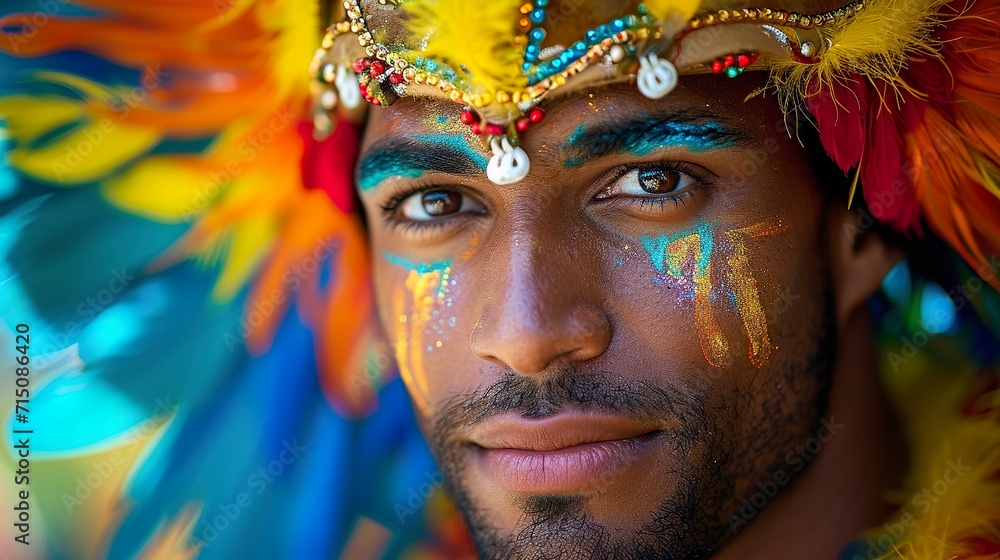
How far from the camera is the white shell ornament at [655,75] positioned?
147 cm

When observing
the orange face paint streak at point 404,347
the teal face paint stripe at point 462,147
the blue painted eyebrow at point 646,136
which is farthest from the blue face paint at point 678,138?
the orange face paint streak at point 404,347

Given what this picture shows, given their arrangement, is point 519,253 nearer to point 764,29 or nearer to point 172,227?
point 764,29

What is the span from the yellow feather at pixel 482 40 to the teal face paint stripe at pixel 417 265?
1.29ft

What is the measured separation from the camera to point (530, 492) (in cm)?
160

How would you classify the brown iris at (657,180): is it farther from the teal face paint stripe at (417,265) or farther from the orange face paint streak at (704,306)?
the teal face paint stripe at (417,265)

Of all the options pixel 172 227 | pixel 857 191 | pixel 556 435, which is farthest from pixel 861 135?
pixel 172 227

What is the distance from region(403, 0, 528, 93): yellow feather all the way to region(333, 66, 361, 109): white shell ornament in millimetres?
278

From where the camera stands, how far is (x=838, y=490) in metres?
1.79

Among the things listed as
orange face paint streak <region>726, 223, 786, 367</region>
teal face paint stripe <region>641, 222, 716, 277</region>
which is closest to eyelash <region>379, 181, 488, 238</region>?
teal face paint stripe <region>641, 222, 716, 277</region>

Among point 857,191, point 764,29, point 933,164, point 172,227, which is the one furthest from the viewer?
point 172,227

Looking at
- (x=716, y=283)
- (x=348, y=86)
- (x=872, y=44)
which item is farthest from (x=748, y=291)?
(x=348, y=86)

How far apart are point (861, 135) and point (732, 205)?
0.25 meters

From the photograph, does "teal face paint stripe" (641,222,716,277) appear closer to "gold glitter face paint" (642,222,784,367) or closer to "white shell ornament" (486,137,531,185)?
"gold glitter face paint" (642,222,784,367)

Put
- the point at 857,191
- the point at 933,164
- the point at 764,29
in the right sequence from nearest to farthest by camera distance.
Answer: the point at 764,29 → the point at 933,164 → the point at 857,191
